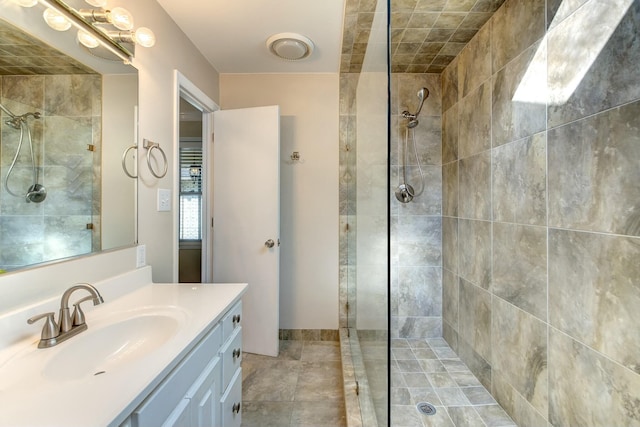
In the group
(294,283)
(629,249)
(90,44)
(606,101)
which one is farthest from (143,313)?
(606,101)

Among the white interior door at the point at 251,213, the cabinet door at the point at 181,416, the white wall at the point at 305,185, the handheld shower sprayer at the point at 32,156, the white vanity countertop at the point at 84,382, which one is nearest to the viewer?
the white vanity countertop at the point at 84,382

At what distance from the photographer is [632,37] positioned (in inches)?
34.1

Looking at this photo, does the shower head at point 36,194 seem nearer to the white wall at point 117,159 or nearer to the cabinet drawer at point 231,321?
the white wall at point 117,159

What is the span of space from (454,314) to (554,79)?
1.63 meters

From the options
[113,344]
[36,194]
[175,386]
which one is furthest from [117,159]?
[175,386]

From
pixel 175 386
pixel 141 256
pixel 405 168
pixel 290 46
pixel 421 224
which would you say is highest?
pixel 290 46

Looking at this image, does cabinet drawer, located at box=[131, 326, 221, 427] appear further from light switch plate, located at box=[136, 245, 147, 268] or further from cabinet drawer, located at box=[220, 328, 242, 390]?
light switch plate, located at box=[136, 245, 147, 268]

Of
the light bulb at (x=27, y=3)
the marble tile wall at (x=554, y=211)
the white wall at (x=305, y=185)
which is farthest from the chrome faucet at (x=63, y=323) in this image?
the marble tile wall at (x=554, y=211)

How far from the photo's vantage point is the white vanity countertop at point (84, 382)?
1.71 feet

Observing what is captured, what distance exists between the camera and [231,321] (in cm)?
121

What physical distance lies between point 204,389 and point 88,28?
A: 151 cm

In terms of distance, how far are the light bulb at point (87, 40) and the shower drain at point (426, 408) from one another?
2.38 m

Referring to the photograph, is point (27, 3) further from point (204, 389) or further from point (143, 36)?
point (204, 389)

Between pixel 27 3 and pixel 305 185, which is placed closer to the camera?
pixel 27 3
